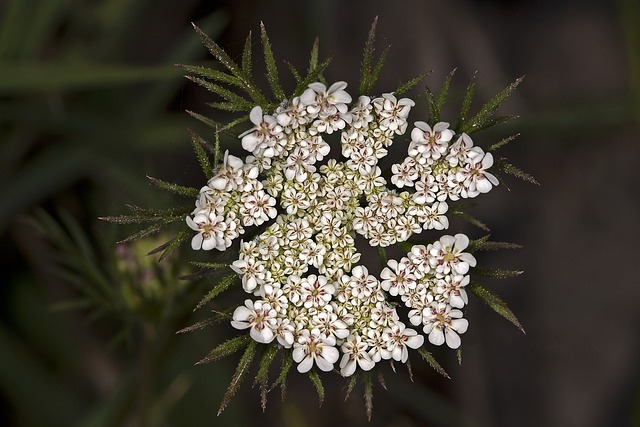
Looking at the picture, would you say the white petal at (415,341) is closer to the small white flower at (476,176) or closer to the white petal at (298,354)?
the white petal at (298,354)

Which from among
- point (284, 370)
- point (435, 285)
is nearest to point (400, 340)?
point (435, 285)

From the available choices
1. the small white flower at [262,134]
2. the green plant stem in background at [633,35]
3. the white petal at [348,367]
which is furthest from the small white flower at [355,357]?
the green plant stem in background at [633,35]

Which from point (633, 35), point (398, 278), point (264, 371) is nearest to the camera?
point (264, 371)

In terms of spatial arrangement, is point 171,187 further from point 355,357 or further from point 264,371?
point 355,357

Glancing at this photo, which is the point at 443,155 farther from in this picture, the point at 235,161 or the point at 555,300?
the point at 555,300

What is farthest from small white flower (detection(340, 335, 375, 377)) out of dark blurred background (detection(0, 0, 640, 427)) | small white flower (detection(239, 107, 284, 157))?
dark blurred background (detection(0, 0, 640, 427))

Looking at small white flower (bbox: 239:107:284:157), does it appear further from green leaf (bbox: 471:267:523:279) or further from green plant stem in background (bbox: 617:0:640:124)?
green plant stem in background (bbox: 617:0:640:124)
